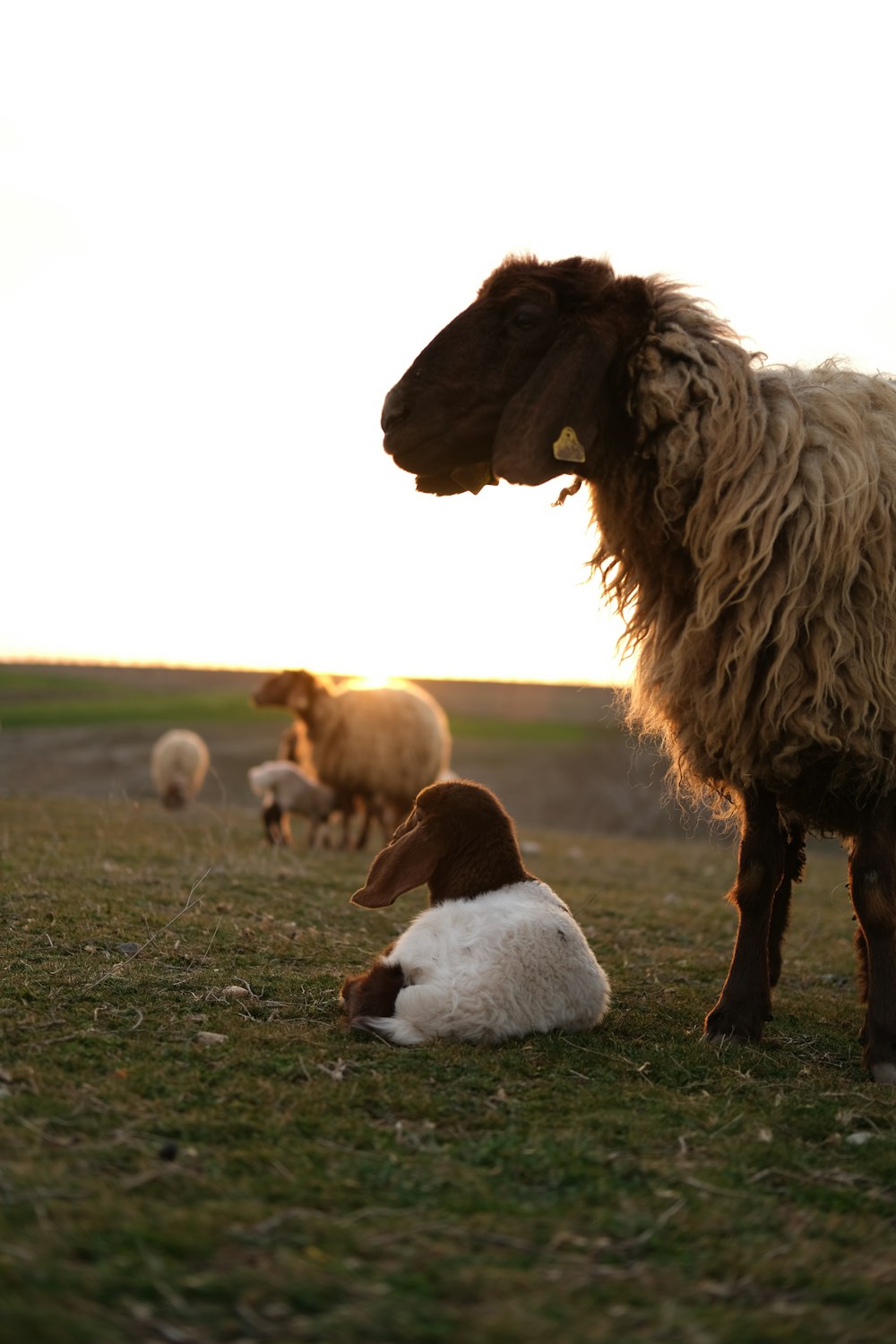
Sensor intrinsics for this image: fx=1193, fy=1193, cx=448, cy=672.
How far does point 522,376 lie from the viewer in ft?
15.8

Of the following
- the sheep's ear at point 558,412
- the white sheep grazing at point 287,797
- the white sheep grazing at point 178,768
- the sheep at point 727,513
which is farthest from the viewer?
the white sheep grazing at point 178,768

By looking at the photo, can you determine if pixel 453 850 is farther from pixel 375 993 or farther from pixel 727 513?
pixel 727 513

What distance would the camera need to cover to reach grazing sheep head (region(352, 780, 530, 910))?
189 inches

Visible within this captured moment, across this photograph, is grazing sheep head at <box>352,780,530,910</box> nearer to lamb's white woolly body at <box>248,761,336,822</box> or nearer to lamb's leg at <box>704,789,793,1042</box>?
lamb's leg at <box>704,789,793,1042</box>

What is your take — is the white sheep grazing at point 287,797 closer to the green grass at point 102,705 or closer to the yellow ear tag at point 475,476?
the yellow ear tag at point 475,476

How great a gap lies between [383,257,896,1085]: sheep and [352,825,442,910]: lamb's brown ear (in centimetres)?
113

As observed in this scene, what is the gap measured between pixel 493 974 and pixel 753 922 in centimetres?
123

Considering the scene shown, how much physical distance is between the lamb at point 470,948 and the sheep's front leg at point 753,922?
52 cm

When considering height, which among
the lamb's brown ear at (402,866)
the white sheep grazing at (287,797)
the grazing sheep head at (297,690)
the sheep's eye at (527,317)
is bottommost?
the white sheep grazing at (287,797)

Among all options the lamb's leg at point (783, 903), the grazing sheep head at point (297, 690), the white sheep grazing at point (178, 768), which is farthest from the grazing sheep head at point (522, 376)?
the white sheep grazing at point (178, 768)

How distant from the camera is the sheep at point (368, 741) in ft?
45.4

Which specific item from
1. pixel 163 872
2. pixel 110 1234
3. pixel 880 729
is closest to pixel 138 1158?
pixel 110 1234

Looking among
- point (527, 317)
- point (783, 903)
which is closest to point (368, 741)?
point (783, 903)

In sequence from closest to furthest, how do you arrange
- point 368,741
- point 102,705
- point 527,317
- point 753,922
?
1. point 527,317
2. point 753,922
3. point 368,741
4. point 102,705
